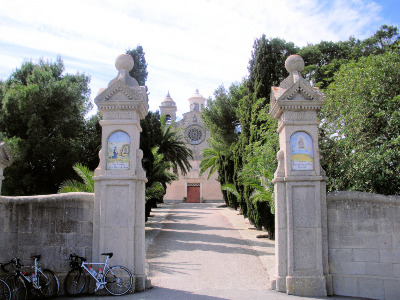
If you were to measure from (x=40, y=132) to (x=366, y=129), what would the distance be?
11.6 metres

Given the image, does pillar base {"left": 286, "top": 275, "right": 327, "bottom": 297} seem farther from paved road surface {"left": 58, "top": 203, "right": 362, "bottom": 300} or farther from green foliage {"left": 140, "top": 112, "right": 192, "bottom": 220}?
green foliage {"left": 140, "top": 112, "right": 192, "bottom": 220}

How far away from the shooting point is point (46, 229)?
299 inches

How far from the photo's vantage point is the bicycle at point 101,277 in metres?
7.30

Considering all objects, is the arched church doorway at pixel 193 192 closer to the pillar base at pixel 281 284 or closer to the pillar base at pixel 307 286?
the pillar base at pixel 281 284

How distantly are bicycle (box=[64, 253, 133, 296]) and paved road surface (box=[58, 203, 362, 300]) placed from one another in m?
0.25

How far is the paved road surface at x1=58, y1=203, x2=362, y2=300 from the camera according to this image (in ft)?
25.0

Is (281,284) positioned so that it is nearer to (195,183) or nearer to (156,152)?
(156,152)

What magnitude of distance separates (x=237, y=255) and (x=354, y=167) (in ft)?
15.4

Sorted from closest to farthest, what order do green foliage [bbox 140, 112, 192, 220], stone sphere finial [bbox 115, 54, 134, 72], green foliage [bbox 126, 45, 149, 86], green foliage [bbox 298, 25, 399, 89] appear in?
stone sphere finial [bbox 115, 54, 134, 72]
green foliage [bbox 140, 112, 192, 220]
green foliage [bbox 126, 45, 149, 86]
green foliage [bbox 298, 25, 399, 89]

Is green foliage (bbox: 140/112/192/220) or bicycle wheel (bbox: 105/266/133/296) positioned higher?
green foliage (bbox: 140/112/192/220)

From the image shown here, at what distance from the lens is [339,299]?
7.19 meters

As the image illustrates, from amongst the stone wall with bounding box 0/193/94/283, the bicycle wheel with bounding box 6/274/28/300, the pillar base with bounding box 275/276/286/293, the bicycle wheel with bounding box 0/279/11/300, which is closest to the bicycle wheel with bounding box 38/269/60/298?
the stone wall with bounding box 0/193/94/283

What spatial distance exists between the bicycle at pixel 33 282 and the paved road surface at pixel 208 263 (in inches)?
52.5

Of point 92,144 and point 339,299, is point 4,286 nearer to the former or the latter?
point 339,299
